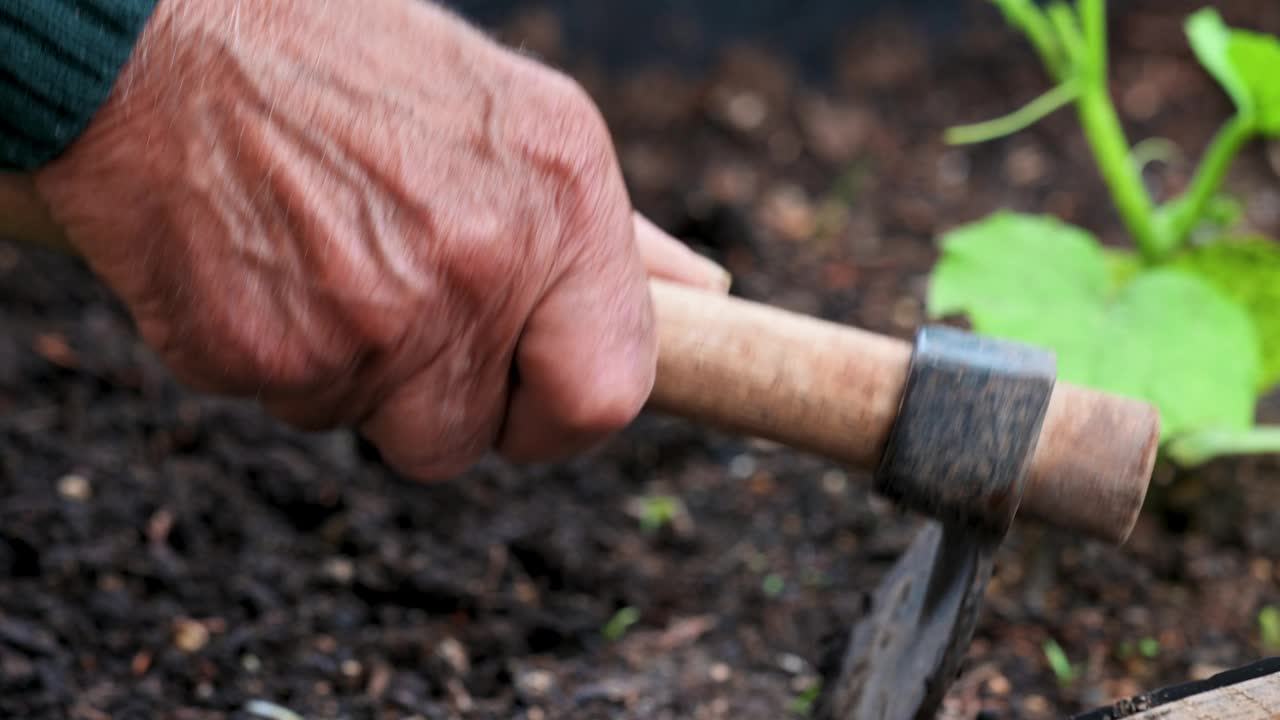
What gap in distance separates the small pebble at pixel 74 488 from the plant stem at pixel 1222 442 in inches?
56.0

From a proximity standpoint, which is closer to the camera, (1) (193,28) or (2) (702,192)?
(1) (193,28)

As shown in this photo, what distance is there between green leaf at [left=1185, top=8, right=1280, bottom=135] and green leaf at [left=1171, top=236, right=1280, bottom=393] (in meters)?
0.16

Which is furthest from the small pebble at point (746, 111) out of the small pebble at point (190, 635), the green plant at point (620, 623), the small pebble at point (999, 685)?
the small pebble at point (190, 635)

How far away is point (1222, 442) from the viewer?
1617 millimetres

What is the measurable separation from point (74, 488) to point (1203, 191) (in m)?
1.58

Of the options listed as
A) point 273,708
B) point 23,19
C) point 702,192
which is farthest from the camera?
point 702,192

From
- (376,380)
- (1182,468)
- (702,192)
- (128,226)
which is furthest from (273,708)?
(702,192)

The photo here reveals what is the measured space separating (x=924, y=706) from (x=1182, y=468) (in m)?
0.82

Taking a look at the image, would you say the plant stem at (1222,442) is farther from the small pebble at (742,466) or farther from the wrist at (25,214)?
the wrist at (25,214)

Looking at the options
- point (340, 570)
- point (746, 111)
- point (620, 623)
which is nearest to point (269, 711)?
point (340, 570)

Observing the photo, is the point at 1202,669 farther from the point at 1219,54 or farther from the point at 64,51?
the point at 64,51

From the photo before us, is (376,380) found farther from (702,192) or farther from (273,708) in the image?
(702,192)

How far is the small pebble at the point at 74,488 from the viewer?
179 centimetres

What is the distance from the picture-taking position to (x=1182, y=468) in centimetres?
187
